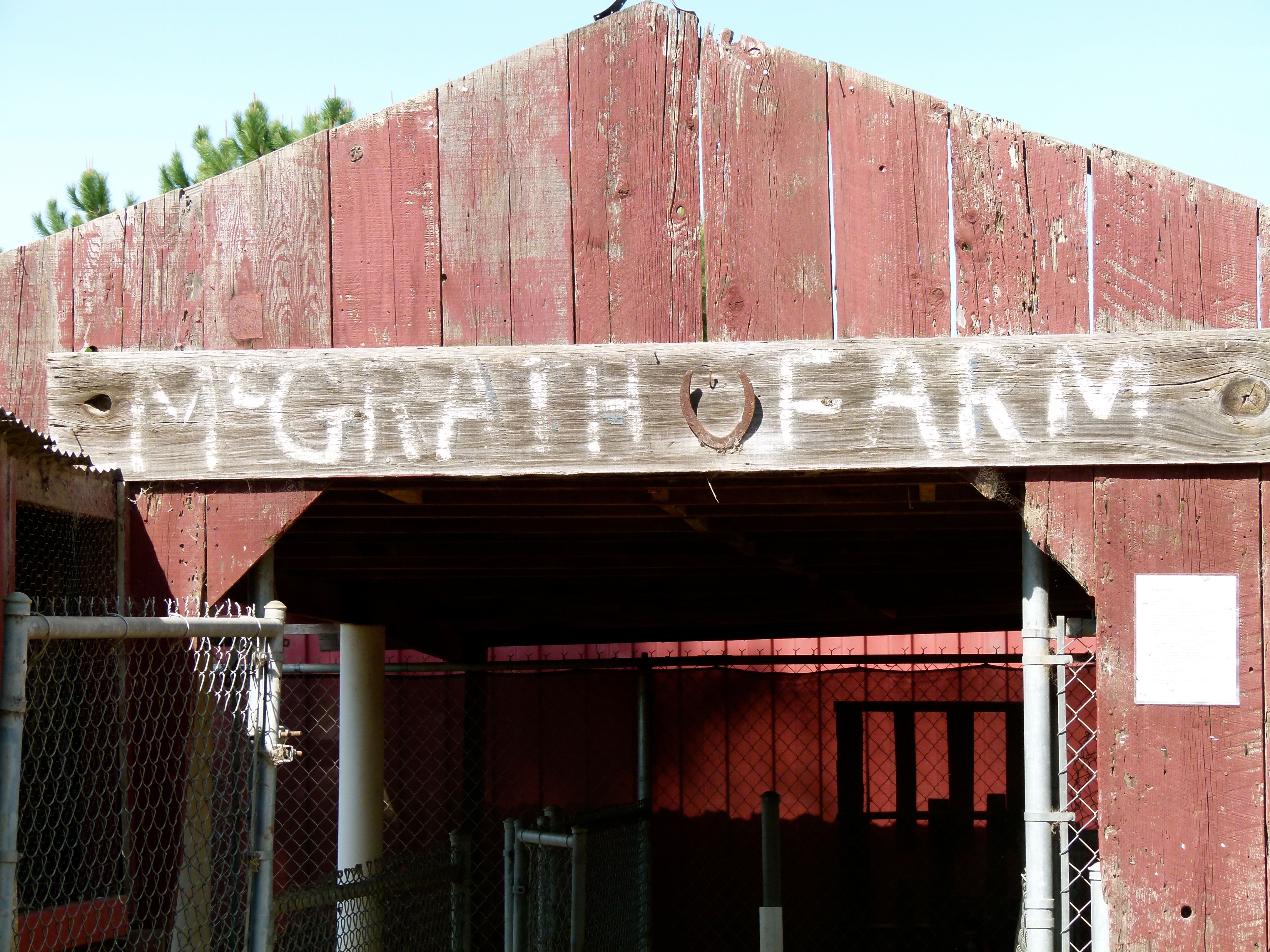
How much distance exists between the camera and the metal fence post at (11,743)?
2.67 meters

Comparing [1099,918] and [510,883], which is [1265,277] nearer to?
[1099,918]

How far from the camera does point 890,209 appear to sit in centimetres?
453

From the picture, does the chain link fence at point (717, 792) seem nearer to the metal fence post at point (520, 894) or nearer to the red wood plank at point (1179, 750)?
the metal fence post at point (520, 894)

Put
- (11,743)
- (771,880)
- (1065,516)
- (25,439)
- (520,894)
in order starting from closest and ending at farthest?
(11,743) → (25,439) → (1065,516) → (520,894) → (771,880)

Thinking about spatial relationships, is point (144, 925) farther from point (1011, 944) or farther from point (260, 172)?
point (1011, 944)

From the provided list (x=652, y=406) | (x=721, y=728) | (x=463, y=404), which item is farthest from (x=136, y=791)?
(x=721, y=728)

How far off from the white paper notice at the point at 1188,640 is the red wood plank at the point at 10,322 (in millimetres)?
4083

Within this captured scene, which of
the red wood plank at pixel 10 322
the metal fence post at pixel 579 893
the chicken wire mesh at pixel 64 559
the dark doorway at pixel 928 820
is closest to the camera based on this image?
the chicken wire mesh at pixel 64 559

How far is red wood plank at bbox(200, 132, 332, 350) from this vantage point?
4.65m

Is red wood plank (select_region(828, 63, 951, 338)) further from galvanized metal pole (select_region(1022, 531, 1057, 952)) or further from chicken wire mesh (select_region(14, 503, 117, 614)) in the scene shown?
chicken wire mesh (select_region(14, 503, 117, 614))

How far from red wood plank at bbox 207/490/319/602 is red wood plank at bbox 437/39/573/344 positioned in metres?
0.85

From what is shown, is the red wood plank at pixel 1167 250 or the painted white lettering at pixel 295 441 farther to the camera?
the painted white lettering at pixel 295 441

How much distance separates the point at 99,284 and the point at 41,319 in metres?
0.26

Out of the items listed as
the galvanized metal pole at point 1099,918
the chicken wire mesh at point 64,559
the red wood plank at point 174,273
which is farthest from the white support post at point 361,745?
the galvanized metal pole at point 1099,918
